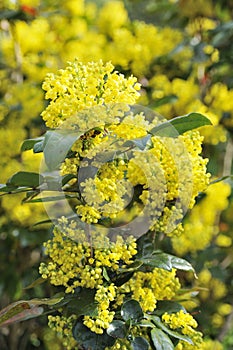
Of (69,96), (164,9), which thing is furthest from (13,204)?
(164,9)

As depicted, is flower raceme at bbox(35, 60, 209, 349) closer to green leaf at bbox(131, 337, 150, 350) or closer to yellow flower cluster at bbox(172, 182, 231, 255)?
green leaf at bbox(131, 337, 150, 350)

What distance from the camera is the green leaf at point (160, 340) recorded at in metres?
Result: 0.90

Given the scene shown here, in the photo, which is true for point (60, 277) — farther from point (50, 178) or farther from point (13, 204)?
point (13, 204)

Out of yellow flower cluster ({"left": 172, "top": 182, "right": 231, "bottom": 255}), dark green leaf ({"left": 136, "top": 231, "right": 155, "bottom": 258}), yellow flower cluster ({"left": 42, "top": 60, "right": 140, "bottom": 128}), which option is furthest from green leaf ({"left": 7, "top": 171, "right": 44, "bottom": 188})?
yellow flower cluster ({"left": 172, "top": 182, "right": 231, "bottom": 255})

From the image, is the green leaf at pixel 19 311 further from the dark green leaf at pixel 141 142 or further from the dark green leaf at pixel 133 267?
the dark green leaf at pixel 141 142

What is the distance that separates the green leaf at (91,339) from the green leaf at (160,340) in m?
0.07

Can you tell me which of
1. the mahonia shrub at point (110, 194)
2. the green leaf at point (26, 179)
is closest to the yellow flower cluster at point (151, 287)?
the mahonia shrub at point (110, 194)

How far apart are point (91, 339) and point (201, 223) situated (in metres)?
0.85

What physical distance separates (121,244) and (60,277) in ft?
0.36

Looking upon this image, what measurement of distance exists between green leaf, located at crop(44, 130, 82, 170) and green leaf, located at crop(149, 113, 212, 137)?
15cm

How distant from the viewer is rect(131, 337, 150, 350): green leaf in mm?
913

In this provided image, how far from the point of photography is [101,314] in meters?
0.87

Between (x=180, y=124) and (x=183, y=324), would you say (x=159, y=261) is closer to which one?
(x=183, y=324)

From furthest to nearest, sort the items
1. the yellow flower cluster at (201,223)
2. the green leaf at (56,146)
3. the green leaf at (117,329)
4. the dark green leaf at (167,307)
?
the yellow flower cluster at (201,223) < the dark green leaf at (167,307) < the green leaf at (117,329) < the green leaf at (56,146)
